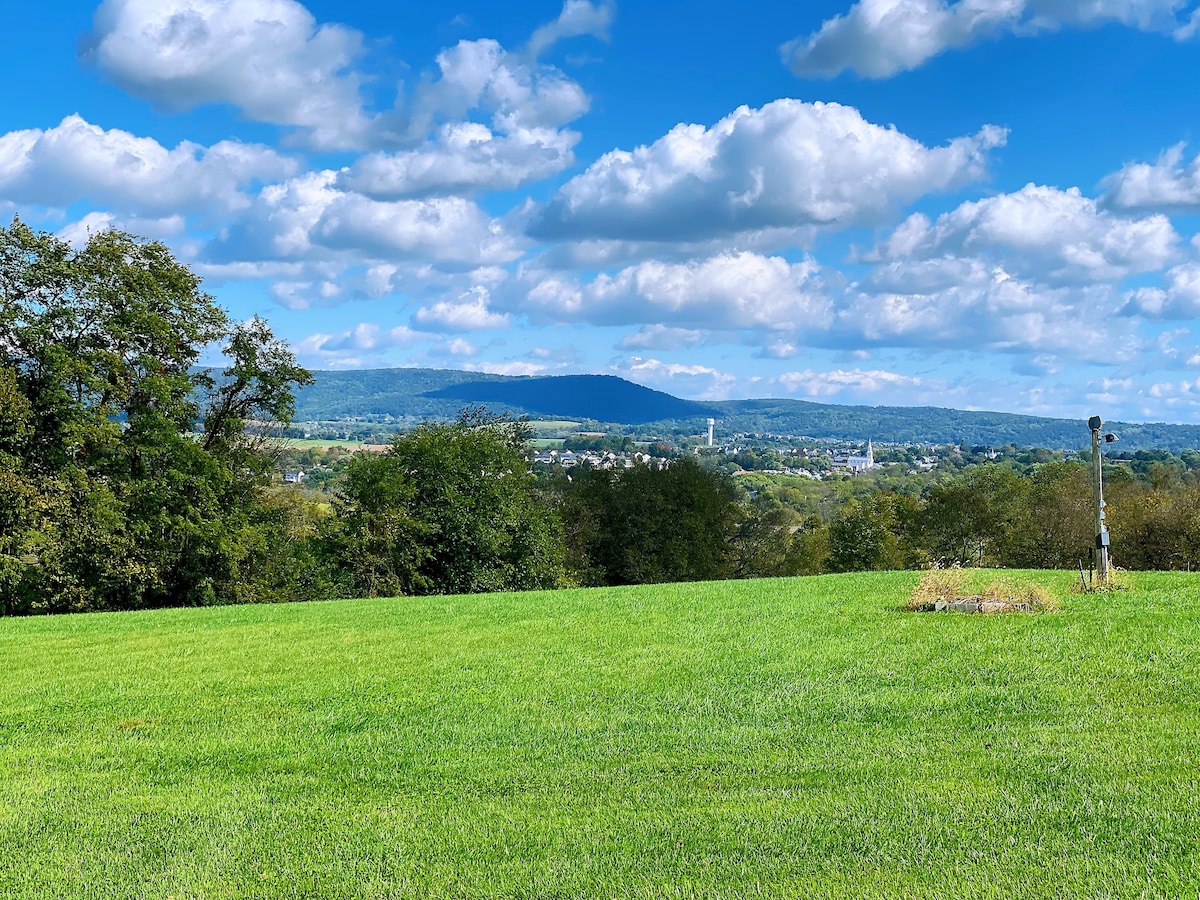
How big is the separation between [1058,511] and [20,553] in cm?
4996

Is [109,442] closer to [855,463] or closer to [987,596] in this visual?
[987,596]

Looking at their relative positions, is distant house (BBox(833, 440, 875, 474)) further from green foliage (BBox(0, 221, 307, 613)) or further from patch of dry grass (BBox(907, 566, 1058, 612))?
patch of dry grass (BBox(907, 566, 1058, 612))

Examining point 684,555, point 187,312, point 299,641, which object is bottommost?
point 684,555

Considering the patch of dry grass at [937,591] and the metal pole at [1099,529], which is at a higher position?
the metal pole at [1099,529]

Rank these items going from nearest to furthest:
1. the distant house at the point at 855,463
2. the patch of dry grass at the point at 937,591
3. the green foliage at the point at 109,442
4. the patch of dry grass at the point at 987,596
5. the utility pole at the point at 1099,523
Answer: the patch of dry grass at the point at 987,596 < the patch of dry grass at the point at 937,591 < the utility pole at the point at 1099,523 < the green foliage at the point at 109,442 < the distant house at the point at 855,463

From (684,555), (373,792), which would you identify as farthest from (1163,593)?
(684,555)

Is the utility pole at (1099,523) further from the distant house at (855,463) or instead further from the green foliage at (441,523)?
the distant house at (855,463)

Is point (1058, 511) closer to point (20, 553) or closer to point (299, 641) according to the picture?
point (299, 641)

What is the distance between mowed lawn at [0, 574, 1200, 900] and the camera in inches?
229

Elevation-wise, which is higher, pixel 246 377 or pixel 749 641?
pixel 246 377

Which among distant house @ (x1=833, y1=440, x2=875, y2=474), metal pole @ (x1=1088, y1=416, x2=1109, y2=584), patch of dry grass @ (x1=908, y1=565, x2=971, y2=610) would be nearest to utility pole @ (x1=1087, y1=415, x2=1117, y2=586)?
metal pole @ (x1=1088, y1=416, x2=1109, y2=584)

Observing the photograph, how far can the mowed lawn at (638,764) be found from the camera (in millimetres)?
5805

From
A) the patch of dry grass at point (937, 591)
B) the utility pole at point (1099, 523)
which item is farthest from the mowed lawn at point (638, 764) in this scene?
the utility pole at point (1099, 523)

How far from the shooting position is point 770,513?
62062 millimetres
